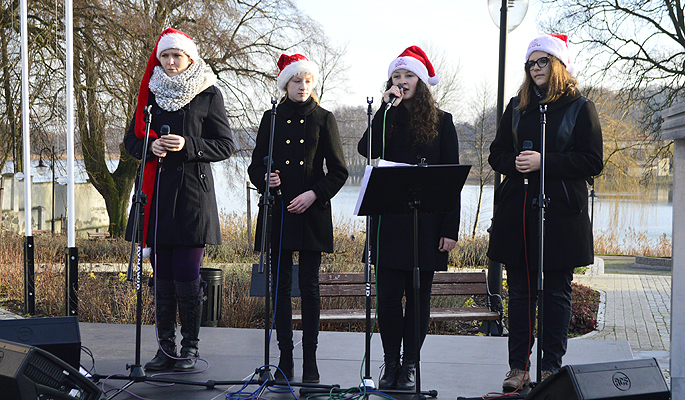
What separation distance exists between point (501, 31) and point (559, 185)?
345cm

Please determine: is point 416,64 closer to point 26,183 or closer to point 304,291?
point 304,291

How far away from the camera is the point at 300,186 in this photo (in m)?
3.46

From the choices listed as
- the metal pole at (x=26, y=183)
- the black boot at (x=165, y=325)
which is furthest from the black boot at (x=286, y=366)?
the metal pole at (x=26, y=183)

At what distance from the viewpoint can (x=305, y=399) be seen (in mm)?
3326

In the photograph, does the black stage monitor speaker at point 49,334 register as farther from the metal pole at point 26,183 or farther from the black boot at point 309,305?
the metal pole at point 26,183

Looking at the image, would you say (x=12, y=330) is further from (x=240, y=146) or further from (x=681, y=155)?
(x=240, y=146)

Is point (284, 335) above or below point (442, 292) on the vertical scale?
above

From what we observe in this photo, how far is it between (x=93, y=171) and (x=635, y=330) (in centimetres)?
996

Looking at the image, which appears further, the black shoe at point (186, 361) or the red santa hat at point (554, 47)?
the black shoe at point (186, 361)

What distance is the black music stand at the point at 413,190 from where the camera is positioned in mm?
2816

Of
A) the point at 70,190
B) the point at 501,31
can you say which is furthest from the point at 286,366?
the point at 501,31

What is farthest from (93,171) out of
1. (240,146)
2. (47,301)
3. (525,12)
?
(525,12)

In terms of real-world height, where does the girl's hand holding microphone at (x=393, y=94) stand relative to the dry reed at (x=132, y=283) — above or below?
above

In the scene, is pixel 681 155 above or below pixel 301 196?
above
